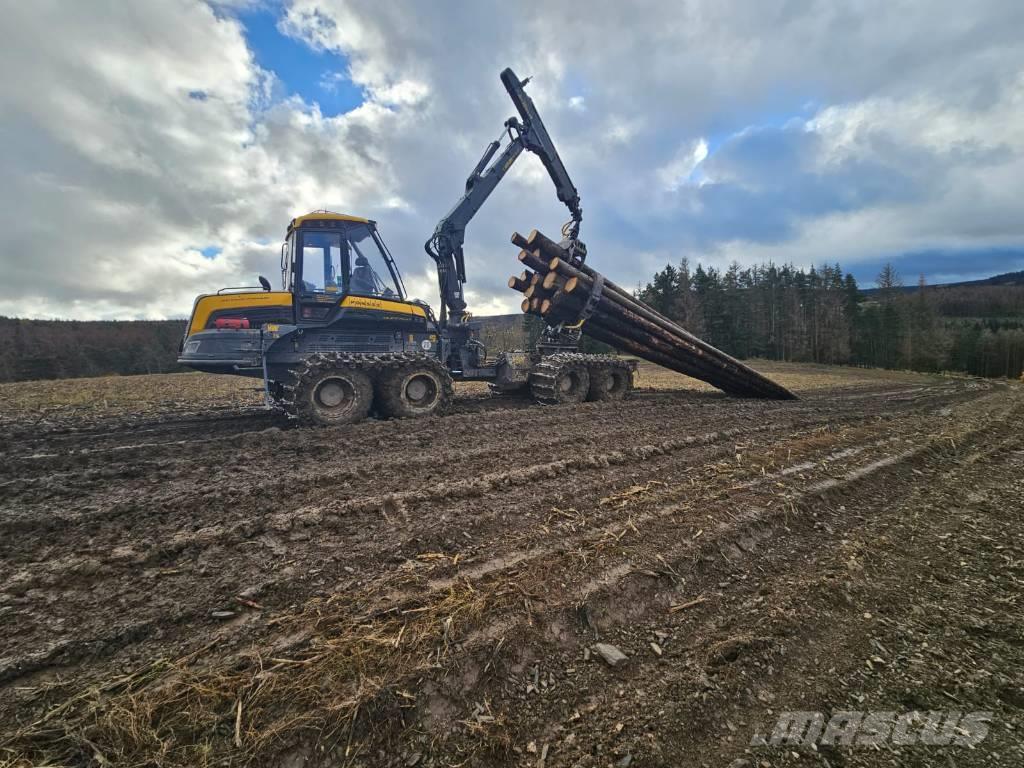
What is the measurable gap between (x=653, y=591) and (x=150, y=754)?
7.59 ft

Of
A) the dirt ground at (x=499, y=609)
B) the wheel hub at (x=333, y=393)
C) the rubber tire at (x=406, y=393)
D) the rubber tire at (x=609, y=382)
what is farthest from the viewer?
the rubber tire at (x=609, y=382)

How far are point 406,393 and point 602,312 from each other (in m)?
4.79

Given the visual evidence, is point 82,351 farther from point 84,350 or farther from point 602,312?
point 602,312

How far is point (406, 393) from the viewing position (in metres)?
8.10

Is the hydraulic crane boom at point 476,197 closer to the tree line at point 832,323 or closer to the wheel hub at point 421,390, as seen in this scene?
the wheel hub at point 421,390

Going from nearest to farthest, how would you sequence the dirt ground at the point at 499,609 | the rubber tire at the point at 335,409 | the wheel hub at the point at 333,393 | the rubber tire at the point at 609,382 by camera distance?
the dirt ground at the point at 499,609
the rubber tire at the point at 335,409
the wheel hub at the point at 333,393
the rubber tire at the point at 609,382

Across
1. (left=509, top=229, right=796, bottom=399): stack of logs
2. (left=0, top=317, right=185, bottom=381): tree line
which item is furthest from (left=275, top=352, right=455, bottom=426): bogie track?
(left=0, top=317, right=185, bottom=381): tree line

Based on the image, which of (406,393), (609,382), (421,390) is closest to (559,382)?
(609,382)

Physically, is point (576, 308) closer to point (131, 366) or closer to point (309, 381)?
point (309, 381)

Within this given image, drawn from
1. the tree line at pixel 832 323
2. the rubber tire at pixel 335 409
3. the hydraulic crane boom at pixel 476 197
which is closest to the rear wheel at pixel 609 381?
the hydraulic crane boom at pixel 476 197

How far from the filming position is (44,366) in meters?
45.7

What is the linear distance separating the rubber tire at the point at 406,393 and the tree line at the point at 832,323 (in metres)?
42.0

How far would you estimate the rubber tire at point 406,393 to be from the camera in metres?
7.85

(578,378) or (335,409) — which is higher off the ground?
(578,378)
